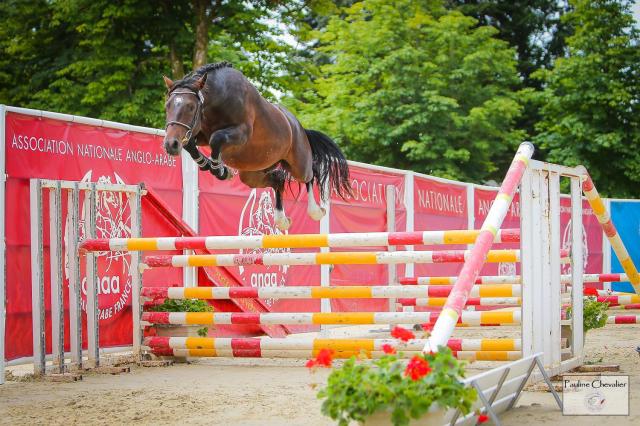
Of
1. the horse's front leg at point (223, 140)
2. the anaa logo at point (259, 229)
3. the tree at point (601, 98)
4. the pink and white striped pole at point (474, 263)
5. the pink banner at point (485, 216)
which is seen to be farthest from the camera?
the tree at point (601, 98)

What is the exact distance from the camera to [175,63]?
2117 cm

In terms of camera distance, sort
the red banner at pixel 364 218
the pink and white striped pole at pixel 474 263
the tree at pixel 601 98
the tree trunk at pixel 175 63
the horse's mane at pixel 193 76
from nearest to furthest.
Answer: the pink and white striped pole at pixel 474 263 → the horse's mane at pixel 193 76 → the red banner at pixel 364 218 → the tree trunk at pixel 175 63 → the tree at pixel 601 98

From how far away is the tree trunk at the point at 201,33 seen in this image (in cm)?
1943

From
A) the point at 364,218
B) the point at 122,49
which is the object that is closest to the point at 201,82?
the point at 364,218

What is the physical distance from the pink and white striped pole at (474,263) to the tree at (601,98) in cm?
2058

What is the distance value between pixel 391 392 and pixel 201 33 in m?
17.4

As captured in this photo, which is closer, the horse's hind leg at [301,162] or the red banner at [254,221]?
the horse's hind leg at [301,162]

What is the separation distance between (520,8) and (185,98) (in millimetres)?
30079

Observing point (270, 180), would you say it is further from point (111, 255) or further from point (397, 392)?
point (397, 392)

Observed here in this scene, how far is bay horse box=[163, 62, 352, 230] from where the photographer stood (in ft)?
17.0

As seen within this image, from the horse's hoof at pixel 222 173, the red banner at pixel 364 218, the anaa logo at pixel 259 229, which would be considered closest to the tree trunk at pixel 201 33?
the red banner at pixel 364 218

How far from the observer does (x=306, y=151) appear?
6434 mm

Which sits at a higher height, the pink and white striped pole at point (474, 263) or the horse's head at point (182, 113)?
the horse's head at point (182, 113)

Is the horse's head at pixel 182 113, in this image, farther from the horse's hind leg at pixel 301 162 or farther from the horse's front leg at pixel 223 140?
the horse's hind leg at pixel 301 162
